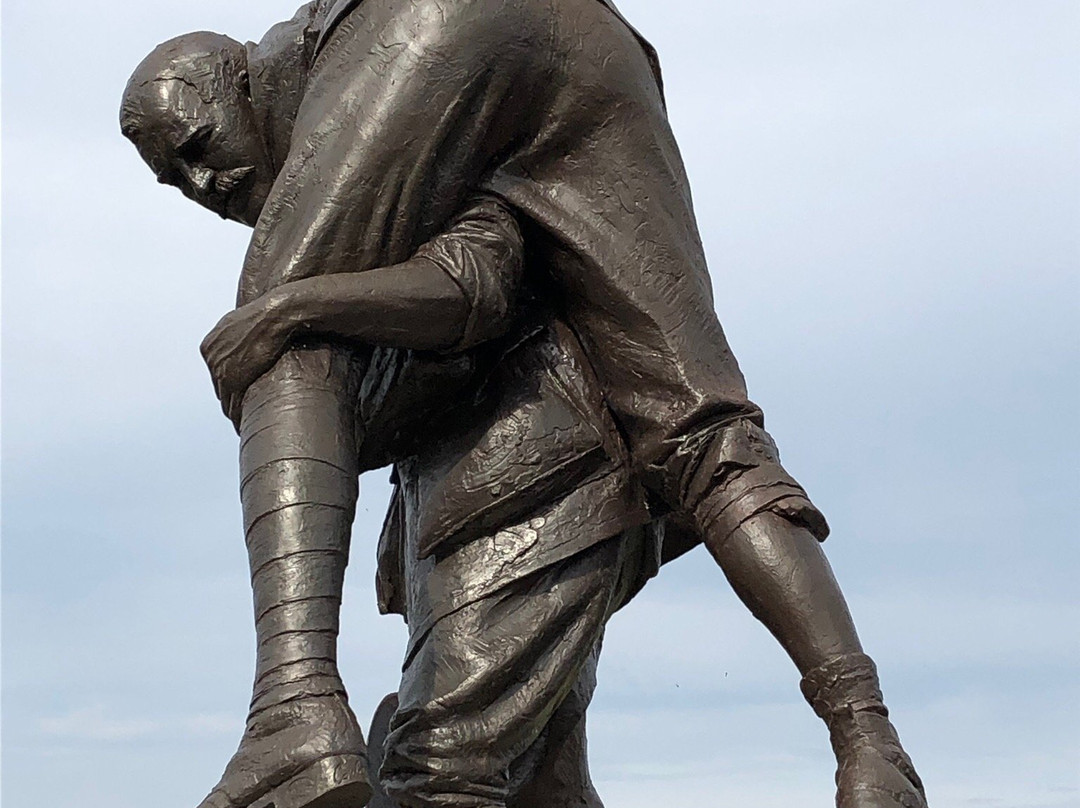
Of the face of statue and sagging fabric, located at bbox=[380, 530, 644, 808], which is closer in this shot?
sagging fabric, located at bbox=[380, 530, 644, 808]

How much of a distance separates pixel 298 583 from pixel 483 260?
637 mm

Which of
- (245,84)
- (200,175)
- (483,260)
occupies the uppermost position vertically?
(245,84)

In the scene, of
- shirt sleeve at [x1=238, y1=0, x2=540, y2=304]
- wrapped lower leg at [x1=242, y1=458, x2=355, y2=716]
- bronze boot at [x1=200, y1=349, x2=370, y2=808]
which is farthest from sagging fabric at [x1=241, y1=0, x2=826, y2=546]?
wrapped lower leg at [x1=242, y1=458, x2=355, y2=716]

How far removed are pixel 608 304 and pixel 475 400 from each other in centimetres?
31

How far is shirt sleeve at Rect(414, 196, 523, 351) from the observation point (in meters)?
3.20

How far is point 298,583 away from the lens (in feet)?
9.71

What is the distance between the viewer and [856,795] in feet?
9.73

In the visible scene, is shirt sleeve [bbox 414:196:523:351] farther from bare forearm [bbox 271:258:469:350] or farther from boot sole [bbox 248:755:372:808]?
boot sole [bbox 248:755:372:808]

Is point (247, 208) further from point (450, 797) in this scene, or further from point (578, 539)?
point (450, 797)

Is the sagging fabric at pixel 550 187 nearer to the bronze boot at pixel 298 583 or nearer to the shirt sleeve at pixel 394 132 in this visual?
the shirt sleeve at pixel 394 132

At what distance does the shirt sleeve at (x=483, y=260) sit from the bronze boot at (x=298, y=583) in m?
0.24

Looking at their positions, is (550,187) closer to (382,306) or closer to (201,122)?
(382,306)

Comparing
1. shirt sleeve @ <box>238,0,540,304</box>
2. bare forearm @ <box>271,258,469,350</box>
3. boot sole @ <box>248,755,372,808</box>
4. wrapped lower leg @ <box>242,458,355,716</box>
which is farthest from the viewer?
shirt sleeve @ <box>238,0,540,304</box>

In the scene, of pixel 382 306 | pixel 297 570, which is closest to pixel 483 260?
pixel 382 306
